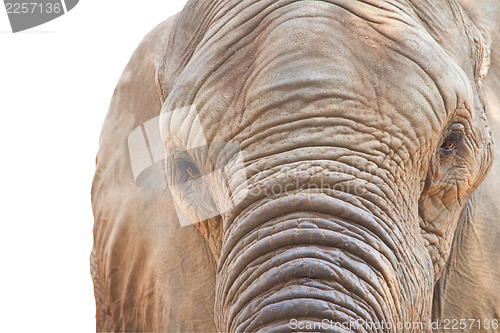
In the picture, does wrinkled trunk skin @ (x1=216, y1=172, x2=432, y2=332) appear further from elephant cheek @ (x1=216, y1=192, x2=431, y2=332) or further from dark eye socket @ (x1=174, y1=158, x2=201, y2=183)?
dark eye socket @ (x1=174, y1=158, x2=201, y2=183)

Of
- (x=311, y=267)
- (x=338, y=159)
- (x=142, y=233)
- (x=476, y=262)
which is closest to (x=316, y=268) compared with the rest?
(x=311, y=267)

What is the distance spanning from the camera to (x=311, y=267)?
1.39 metres

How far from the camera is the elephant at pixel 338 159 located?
4.69 ft

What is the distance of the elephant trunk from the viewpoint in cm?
137

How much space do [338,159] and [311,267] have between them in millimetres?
234

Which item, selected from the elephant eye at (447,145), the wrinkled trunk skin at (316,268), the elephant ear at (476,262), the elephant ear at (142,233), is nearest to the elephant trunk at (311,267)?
the wrinkled trunk skin at (316,268)

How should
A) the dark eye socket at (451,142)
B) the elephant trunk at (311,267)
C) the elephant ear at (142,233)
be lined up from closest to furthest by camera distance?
the elephant trunk at (311,267)
the dark eye socket at (451,142)
the elephant ear at (142,233)

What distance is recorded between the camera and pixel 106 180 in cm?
228

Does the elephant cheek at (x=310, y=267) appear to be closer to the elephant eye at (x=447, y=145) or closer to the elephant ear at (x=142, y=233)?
the elephant eye at (x=447, y=145)

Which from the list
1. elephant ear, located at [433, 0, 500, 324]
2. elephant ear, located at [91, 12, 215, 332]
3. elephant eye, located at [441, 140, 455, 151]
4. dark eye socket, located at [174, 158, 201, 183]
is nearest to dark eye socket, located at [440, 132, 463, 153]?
elephant eye, located at [441, 140, 455, 151]

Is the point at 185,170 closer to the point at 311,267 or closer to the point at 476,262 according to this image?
the point at 311,267

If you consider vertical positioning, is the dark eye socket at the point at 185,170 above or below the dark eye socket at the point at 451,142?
above

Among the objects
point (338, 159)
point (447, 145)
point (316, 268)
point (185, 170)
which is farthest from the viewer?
point (185, 170)

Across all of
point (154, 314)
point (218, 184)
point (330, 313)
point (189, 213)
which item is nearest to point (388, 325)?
point (330, 313)
